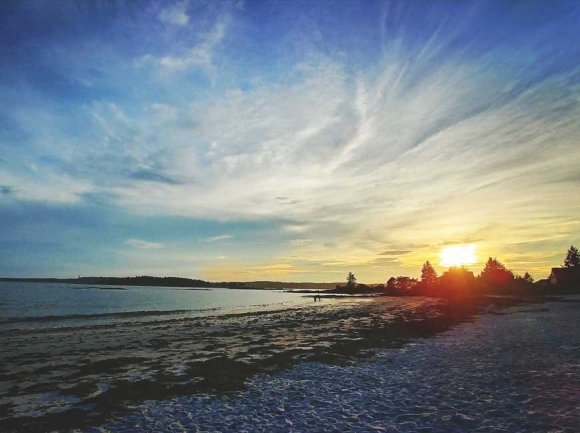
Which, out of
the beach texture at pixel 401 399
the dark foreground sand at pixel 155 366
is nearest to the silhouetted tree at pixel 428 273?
the dark foreground sand at pixel 155 366

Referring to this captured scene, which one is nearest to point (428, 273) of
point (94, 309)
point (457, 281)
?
point (457, 281)

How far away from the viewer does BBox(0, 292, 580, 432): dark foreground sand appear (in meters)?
11.8

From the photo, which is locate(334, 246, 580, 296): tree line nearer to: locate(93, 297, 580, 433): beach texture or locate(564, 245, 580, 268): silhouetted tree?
locate(564, 245, 580, 268): silhouetted tree

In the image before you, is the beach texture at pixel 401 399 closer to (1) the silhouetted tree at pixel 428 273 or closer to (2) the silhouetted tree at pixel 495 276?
(2) the silhouetted tree at pixel 495 276

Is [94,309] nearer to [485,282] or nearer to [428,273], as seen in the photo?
[485,282]

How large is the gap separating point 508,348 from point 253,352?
15.2m

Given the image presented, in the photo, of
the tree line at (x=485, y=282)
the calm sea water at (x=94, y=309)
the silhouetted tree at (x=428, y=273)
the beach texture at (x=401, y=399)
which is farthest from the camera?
the silhouetted tree at (x=428, y=273)

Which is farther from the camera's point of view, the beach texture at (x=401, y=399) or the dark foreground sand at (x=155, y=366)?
the dark foreground sand at (x=155, y=366)

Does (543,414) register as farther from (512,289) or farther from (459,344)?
(512,289)

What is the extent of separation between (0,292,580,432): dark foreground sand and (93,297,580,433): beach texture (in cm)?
15

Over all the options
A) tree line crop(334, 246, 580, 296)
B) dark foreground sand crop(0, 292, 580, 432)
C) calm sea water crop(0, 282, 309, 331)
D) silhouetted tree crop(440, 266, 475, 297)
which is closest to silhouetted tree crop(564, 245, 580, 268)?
tree line crop(334, 246, 580, 296)

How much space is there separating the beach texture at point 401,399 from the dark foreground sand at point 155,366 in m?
0.15

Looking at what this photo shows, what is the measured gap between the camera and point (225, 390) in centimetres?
1477

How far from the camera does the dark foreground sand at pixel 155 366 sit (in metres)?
11.8
